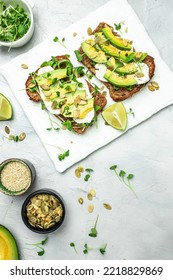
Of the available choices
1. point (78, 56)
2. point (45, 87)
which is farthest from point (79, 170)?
point (78, 56)

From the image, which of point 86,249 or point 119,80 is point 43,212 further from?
point 119,80

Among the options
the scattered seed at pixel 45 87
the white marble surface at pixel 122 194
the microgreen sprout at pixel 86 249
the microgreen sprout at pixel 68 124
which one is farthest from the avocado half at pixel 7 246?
the scattered seed at pixel 45 87

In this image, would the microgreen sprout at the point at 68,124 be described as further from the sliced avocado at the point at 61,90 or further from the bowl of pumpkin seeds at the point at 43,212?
the bowl of pumpkin seeds at the point at 43,212

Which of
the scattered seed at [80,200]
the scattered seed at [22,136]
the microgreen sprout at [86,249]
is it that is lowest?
the microgreen sprout at [86,249]

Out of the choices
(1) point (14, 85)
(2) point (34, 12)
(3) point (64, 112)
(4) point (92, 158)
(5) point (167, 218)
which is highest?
(2) point (34, 12)

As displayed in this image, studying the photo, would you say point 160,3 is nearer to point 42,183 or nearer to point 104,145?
point 104,145

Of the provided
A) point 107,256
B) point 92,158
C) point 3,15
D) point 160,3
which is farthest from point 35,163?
point 160,3
